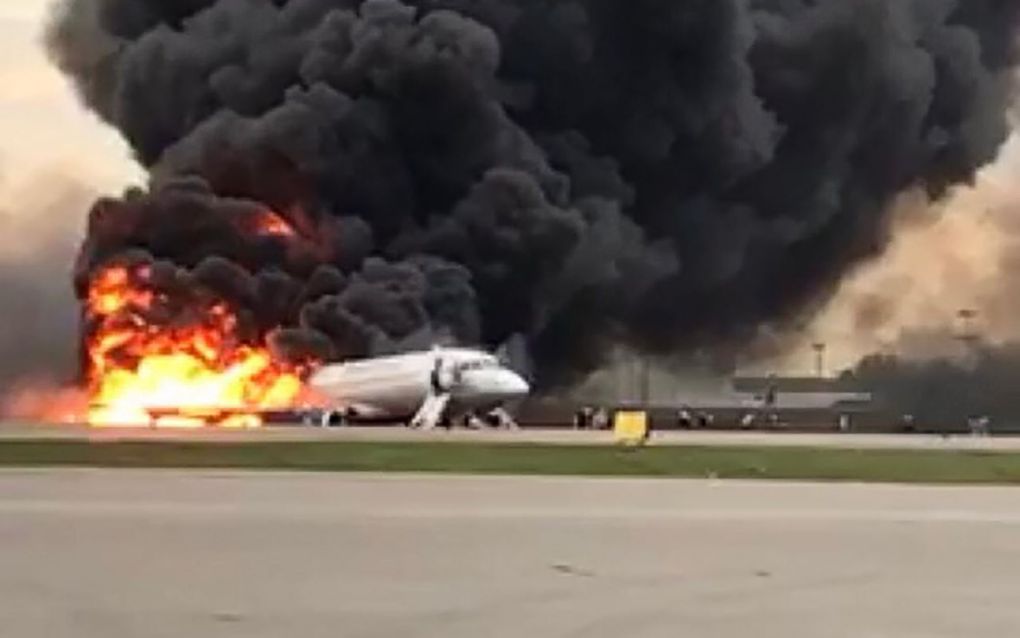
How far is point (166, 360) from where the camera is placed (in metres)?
75.8

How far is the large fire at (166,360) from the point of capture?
7500 centimetres

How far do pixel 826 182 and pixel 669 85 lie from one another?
1223cm

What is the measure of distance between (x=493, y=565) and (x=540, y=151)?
67570 millimetres

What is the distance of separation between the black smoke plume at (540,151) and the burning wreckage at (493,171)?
142 millimetres

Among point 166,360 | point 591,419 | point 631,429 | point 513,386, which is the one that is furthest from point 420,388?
point 631,429

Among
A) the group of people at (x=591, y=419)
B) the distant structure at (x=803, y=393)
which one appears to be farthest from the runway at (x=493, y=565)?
the distant structure at (x=803, y=393)

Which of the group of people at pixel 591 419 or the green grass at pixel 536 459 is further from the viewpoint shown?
the group of people at pixel 591 419

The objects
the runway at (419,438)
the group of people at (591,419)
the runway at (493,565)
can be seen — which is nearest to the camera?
the runway at (493,565)

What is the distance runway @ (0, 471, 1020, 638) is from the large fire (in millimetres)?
48286

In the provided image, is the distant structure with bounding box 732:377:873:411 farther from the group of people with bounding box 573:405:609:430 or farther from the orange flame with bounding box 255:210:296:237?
the orange flame with bounding box 255:210:296:237

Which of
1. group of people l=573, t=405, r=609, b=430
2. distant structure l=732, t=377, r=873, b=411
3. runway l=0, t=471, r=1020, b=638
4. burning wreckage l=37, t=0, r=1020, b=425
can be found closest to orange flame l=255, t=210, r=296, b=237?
burning wreckage l=37, t=0, r=1020, b=425

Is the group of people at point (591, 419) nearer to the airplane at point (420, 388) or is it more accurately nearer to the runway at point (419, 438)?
the airplane at point (420, 388)

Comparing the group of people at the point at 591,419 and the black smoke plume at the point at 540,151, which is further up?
the black smoke plume at the point at 540,151

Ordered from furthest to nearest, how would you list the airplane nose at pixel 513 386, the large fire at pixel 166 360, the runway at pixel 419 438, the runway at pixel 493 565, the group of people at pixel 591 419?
1. the large fire at pixel 166 360
2. the group of people at pixel 591 419
3. the airplane nose at pixel 513 386
4. the runway at pixel 419 438
5. the runway at pixel 493 565
